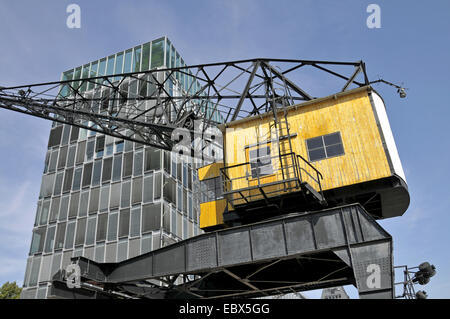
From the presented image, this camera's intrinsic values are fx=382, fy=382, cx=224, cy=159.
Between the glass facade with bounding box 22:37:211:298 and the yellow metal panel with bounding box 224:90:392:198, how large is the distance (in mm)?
17842

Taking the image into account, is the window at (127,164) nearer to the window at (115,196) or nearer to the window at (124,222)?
the window at (115,196)

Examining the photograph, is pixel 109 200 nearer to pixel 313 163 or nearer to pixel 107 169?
pixel 107 169

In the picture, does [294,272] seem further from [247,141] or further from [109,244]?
[109,244]

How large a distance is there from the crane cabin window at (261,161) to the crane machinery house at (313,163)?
4 cm

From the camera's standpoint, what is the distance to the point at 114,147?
135 feet

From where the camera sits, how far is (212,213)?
724 inches

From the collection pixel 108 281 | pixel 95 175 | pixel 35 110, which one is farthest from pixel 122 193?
pixel 108 281

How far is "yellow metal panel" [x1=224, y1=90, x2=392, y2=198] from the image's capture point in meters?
15.3

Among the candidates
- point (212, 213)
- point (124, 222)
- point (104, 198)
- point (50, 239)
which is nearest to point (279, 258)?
point (212, 213)

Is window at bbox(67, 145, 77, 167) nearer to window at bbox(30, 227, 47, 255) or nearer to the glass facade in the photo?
the glass facade

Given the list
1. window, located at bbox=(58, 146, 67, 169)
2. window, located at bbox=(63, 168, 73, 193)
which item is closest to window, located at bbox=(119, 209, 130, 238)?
window, located at bbox=(63, 168, 73, 193)

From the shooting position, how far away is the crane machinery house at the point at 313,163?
15.2 metres
